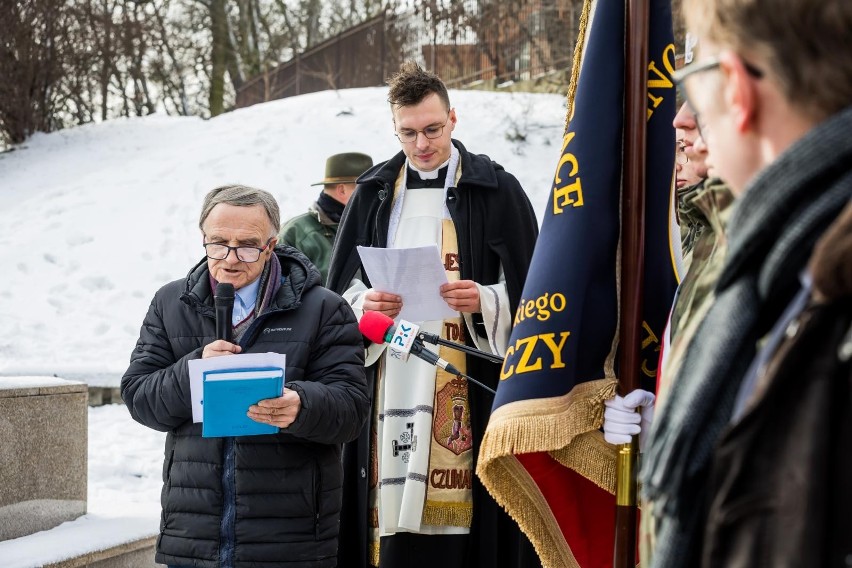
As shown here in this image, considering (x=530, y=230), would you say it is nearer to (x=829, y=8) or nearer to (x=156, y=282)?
(x=829, y=8)

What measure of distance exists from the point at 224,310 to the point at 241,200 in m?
0.42

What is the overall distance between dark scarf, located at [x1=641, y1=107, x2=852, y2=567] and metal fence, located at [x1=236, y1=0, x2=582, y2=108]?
1306 centimetres

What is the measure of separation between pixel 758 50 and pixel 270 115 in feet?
47.1

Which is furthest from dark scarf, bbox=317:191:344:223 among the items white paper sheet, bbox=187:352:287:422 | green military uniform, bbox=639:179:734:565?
green military uniform, bbox=639:179:734:565

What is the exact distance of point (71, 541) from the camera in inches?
174

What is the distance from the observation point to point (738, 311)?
1.32m

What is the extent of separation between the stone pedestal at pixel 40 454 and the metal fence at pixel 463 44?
35.0 feet

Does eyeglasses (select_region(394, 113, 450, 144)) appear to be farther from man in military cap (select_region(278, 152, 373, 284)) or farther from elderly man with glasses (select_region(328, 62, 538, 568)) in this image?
man in military cap (select_region(278, 152, 373, 284))

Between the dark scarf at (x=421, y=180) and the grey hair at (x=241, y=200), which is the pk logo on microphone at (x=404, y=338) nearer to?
the grey hair at (x=241, y=200)

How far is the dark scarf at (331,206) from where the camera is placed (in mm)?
5535

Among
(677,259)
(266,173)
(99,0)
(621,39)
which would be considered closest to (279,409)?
(677,259)

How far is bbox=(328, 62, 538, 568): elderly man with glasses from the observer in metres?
3.93

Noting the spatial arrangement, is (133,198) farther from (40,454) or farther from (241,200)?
(241,200)

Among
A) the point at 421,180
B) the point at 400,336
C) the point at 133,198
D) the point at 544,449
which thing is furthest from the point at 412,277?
the point at 133,198
